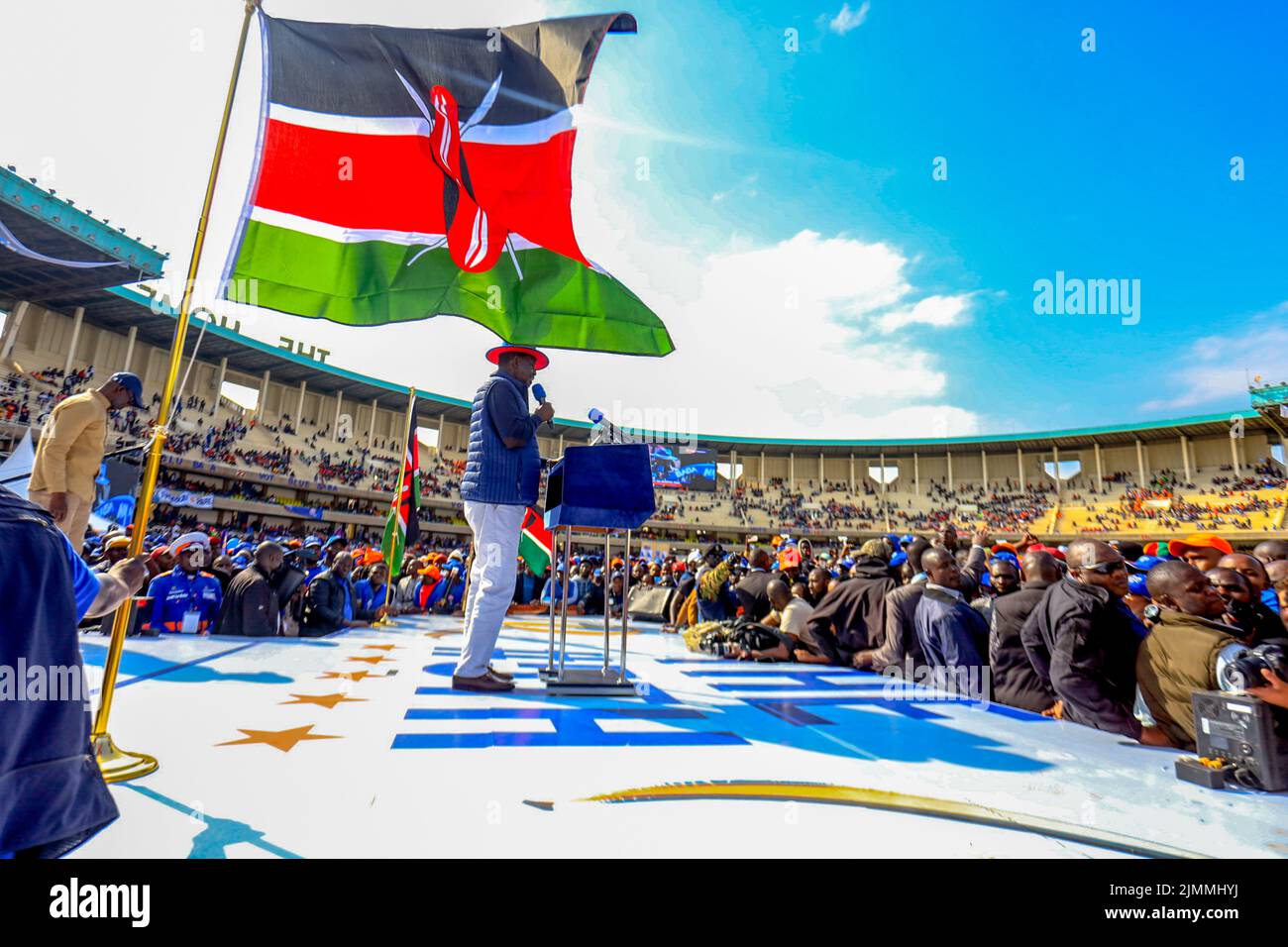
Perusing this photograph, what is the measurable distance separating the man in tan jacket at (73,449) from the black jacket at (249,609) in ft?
6.32

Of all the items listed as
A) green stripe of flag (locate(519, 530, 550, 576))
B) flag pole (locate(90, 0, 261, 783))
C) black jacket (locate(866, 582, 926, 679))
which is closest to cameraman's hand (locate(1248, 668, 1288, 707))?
black jacket (locate(866, 582, 926, 679))

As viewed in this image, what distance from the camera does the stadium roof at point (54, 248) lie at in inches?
756

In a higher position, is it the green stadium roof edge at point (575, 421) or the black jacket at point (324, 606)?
the green stadium roof edge at point (575, 421)

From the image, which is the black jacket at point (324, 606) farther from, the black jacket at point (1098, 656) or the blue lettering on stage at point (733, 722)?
the black jacket at point (1098, 656)

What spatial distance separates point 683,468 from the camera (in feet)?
104

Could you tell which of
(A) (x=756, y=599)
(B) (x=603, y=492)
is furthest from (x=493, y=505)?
(A) (x=756, y=599)

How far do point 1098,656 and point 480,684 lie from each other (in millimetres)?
3057

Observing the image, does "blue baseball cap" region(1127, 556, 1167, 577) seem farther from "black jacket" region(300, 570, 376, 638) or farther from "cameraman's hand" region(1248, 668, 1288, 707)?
"black jacket" region(300, 570, 376, 638)

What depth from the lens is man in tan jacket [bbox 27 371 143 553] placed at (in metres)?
3.21

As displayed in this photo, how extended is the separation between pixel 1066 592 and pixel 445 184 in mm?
3811

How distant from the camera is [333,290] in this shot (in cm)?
276

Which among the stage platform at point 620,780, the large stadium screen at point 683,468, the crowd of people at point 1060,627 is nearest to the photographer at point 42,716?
the stage platform at point 620,780

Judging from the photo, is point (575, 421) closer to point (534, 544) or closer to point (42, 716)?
point (534, 544)
